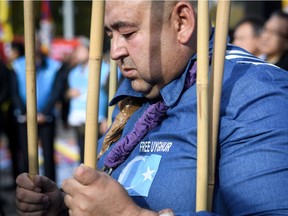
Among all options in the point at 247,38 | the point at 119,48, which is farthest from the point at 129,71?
the point at 247,38

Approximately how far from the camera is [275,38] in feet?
16.0

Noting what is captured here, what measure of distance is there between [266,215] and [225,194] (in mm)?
134

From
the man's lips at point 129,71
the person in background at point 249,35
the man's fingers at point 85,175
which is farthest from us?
the person in background at point 249,35

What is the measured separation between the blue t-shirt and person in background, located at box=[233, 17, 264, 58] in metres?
3.32

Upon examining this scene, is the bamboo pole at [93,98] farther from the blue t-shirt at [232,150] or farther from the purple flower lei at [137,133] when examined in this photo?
the purple flower lei at [137,133]

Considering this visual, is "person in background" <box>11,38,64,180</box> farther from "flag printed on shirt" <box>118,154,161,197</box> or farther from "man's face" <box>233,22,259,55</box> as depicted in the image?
"flag printed on shirt" <box>118,154,161,197</box>

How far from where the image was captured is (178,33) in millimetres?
2018

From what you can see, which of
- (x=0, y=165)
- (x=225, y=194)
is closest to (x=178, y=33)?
(x=225, y=194)

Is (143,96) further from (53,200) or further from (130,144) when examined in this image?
(53,200)

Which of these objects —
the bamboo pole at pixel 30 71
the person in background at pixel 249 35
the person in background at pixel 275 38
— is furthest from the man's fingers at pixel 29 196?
the person in background at pixel 249 35

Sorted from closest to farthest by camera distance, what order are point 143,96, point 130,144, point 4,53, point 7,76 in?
1. point 130,144
2. point 143,96
3. point 7,76
4. point 4,53

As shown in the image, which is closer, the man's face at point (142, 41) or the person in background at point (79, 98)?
the man's face at point (142, 41)

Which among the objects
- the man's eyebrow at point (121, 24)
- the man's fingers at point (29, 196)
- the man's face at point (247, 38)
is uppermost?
the man's eyebrow at point (121, 24)

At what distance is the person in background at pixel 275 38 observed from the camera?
4.87m
